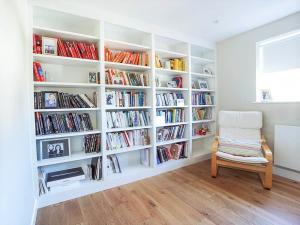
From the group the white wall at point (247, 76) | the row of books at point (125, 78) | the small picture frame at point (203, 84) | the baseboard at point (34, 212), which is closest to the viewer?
the baseboard at point (34, 212)

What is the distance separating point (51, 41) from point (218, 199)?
8.64ft

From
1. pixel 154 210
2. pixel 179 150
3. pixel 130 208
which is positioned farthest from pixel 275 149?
pixel 130 208

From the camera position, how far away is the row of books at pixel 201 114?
10.4 feet

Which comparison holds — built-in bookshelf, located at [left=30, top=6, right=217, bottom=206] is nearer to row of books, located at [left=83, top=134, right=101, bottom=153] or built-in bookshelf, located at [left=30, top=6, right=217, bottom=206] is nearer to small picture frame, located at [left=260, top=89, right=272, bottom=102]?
row of books, located at [left=83, top=134, right=101, bottom=153]

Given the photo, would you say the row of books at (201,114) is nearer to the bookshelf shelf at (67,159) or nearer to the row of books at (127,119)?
the row of books at (127,119)

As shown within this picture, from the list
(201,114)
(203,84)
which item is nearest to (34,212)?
(201,114)

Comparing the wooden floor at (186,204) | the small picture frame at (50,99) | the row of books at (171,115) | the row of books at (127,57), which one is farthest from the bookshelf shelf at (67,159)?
the row of books at (127,57)

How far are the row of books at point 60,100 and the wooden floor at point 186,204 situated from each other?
111 cm

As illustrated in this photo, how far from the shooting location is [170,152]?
9.41 ft

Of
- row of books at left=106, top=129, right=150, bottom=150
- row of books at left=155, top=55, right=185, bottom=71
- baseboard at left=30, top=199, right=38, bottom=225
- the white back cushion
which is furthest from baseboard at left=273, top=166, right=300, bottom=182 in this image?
baseboard at left=30, top=199, right=38, bottom=225

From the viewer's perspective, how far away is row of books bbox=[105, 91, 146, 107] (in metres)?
2.27

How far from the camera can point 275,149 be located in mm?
2471

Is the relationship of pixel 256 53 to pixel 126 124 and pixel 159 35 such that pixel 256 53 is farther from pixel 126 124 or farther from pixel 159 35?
pixel 126 124

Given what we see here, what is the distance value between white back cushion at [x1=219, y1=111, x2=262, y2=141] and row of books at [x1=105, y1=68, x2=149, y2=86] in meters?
1.51
